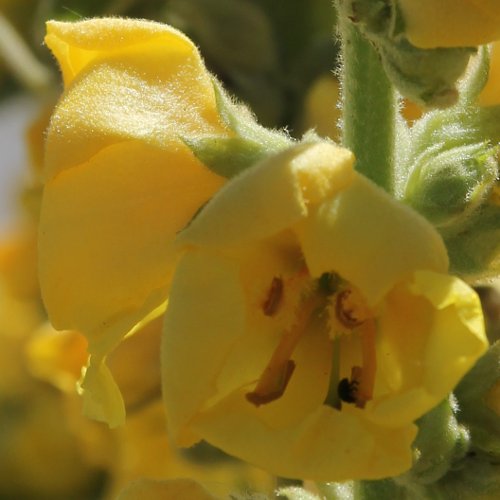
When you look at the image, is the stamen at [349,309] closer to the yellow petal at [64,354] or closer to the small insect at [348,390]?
the small insect at [348,390]

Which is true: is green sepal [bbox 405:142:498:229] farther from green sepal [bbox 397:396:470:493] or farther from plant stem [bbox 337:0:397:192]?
green sepal [bbox 397:396:470:493]

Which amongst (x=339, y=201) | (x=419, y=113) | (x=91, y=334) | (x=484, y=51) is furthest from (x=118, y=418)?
(x=419, y=113)

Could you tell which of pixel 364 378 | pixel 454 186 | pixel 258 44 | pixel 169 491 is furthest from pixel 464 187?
pixel 258 44

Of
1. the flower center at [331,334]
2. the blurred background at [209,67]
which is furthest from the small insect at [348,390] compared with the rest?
the blurred background at [209,67]

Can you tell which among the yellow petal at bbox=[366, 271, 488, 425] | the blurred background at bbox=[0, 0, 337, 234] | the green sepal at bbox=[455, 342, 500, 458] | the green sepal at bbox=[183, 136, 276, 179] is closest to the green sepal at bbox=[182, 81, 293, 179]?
the green sepal at bbox=[183, 136, 276, 179]

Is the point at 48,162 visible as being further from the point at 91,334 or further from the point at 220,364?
the point at 220,364

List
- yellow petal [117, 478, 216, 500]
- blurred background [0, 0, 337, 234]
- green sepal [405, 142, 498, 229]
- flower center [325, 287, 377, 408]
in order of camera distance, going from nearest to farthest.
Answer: flower center [325, 287, 377, 408], green sepal [405, 142, 498, 229], yellow petal [117, 478, 216, 500], blurred background [0, 0, 337, 234]

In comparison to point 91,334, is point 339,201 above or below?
above
